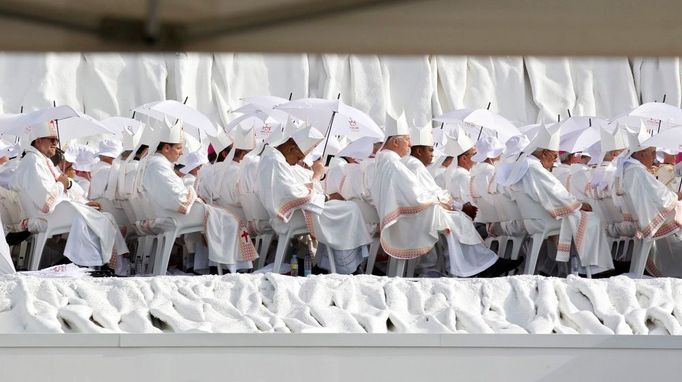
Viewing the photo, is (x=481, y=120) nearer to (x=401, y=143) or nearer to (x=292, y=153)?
(x=401, y=143)

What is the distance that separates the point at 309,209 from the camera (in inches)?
436

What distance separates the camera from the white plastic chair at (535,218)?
11.5 m

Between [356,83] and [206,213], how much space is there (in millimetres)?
9779

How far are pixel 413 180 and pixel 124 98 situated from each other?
9.78 meters

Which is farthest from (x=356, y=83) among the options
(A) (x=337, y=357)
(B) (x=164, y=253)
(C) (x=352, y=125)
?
(A) (x=337, y=357)

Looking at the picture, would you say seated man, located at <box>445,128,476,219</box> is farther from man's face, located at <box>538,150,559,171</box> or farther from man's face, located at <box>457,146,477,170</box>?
man's face, located at <box>538,150,559,171</box>

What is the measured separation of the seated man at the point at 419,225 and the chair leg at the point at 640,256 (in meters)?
0.97

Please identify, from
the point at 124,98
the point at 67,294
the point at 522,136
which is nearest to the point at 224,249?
the point at 67,294

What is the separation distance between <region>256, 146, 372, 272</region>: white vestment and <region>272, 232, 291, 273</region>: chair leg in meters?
0.07

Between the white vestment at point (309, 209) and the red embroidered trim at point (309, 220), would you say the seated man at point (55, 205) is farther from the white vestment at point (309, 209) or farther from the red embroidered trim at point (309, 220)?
the red embroidered trim at point (309, 220)

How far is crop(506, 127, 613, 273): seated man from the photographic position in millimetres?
11398

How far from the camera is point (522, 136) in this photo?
13.9 metres

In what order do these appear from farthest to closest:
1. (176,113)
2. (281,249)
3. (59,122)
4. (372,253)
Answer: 1. (59,122)
2. (176,113)
3. (372,253)
4. (281,249)
